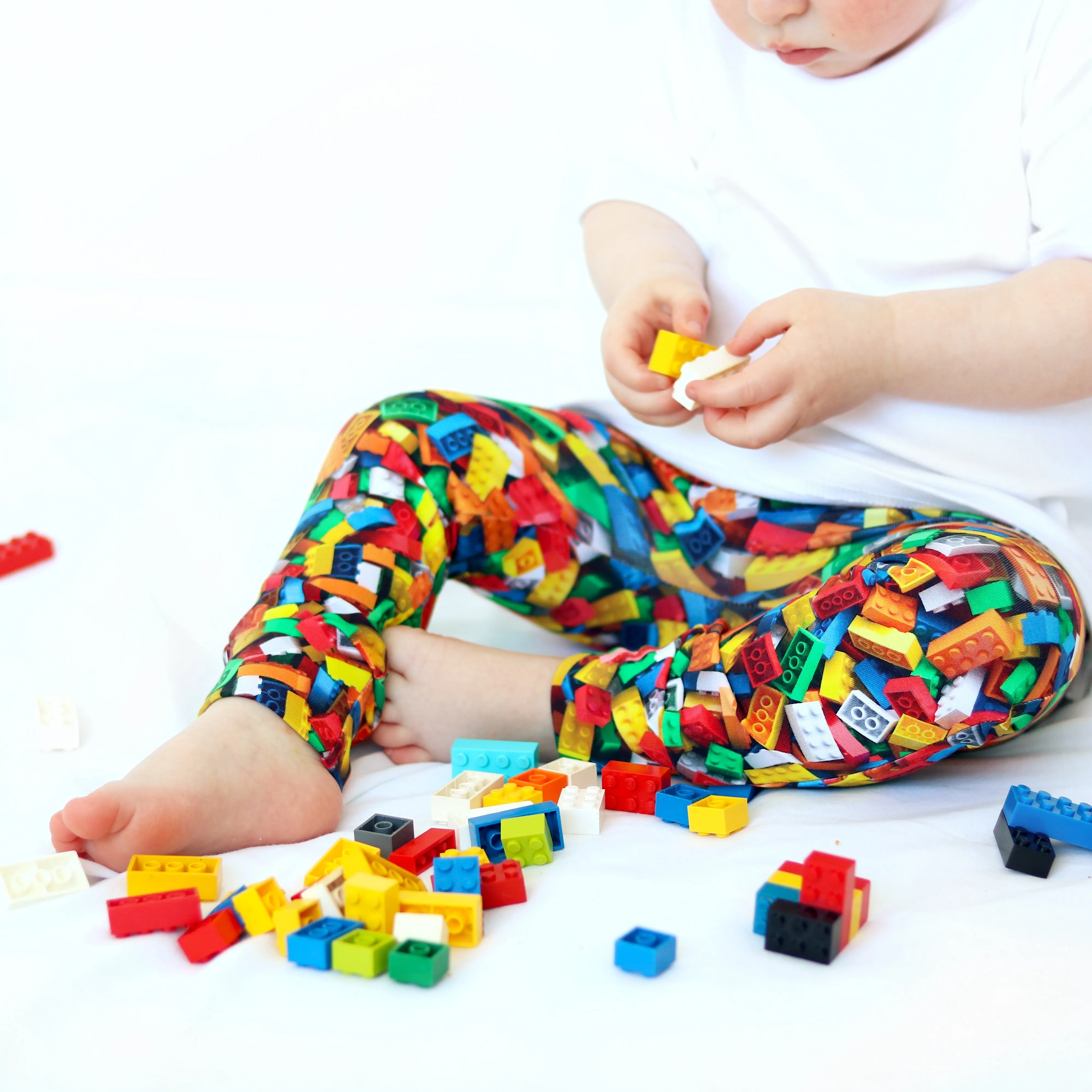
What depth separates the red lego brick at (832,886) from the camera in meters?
0.51

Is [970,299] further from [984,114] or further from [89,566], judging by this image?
[89,566]

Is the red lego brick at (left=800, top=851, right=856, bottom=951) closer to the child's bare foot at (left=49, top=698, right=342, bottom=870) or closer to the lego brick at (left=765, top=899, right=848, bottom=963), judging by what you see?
the lego brick at (left=765, top=899, right=848, bottom=963)

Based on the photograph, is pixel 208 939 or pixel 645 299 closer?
pixel 208 939

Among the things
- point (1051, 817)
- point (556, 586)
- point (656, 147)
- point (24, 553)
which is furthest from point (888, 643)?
point (24, 553)

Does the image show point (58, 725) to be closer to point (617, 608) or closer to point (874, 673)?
point (617, 608)

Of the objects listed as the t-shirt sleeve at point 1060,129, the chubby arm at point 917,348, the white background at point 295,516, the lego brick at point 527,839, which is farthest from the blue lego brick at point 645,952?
the t-shirt sleeve at point 1060,129

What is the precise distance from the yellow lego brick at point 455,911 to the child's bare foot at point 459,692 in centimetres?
27

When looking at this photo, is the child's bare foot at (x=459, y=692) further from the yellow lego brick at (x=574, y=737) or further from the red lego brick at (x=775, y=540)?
the red lego brick at (x=775, y=540)

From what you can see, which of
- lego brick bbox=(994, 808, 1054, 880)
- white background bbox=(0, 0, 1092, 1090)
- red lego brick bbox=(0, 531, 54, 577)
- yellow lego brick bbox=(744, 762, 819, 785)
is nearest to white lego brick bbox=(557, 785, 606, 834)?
white background bbox=(0, 0, 1092, 1090)

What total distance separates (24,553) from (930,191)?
833mm

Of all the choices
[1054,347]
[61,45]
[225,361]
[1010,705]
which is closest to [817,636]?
[1010,705]

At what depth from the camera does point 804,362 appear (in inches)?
30.9

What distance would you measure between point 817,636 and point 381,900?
316 mm

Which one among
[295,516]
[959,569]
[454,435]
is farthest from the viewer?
[295,516]
